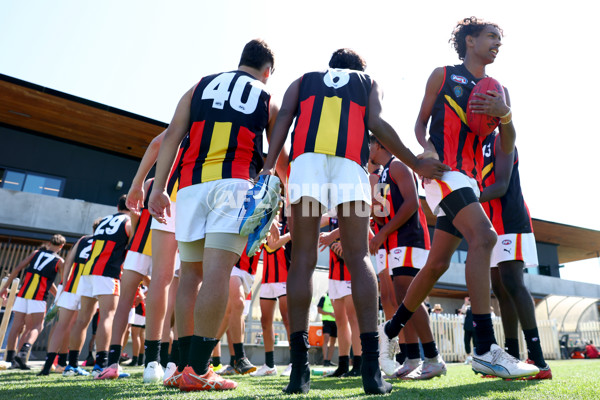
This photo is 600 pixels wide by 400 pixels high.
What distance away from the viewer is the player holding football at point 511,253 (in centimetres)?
337

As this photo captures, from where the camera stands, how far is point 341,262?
5336 millimetres

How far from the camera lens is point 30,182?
58.3 ft

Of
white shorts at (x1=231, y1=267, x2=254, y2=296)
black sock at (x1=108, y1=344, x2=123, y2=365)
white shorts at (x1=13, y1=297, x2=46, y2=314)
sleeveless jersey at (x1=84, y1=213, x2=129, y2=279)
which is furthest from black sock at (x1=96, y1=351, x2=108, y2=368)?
white shorts at (x1=13, y1=297, x2=46, y2=314)

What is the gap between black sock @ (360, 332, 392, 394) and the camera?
7.03 ft

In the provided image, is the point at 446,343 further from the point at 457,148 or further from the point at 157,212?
the point at 157,212

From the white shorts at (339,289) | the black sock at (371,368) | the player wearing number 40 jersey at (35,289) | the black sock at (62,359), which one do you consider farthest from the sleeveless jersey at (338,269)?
the player wearing number 40 jersey at (35,289)

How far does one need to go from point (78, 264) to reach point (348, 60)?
4.92 metres

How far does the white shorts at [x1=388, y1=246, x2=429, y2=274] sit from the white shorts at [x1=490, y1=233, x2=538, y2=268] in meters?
0.69

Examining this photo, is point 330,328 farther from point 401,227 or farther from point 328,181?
point 328,181

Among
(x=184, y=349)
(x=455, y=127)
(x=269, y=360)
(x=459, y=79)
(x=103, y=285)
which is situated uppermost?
(x=459, y=79)

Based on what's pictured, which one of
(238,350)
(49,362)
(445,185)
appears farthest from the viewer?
(238,350)

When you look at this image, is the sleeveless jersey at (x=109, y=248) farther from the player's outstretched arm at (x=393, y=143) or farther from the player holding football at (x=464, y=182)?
the player's outstretched arm at (x=393, y=143)

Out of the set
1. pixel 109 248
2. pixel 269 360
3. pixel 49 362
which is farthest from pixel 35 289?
pixel 269 360

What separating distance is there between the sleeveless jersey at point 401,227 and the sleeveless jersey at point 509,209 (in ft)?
2.23
